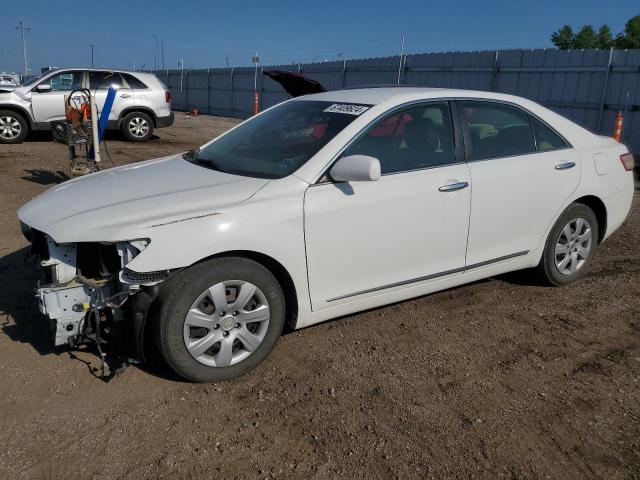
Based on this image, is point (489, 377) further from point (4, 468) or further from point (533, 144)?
point (4, 468)

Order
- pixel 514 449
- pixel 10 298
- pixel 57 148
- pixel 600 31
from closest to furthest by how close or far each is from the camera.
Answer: pixel 514 449
pixel 10 298
pixel 57 148
pixel 600 31

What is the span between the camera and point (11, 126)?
42.6ft

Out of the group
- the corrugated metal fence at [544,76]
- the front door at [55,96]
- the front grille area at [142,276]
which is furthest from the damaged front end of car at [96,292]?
the corrugated metal fence at [544,76]

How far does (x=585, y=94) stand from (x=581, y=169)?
9480 millimetres

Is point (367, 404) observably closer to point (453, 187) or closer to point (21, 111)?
point (453, 187)

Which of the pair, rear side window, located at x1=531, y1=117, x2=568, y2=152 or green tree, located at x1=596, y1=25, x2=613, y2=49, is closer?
rear side window, located at x1=531, y1=117, x2=568, y2=152

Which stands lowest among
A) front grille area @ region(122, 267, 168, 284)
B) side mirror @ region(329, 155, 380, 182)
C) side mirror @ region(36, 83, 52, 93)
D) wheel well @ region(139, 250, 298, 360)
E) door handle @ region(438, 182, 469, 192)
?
wheel well @ region(139, 250, 298, 360)

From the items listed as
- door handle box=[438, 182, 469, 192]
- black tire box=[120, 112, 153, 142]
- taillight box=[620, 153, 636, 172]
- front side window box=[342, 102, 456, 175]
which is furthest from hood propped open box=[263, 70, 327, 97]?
door handle box=[438, 182, 469, 192]

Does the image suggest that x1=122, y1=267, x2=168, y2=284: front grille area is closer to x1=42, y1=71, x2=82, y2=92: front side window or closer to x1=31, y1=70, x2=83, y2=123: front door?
x1=31, y1=70, x2=83, y2=123: front door

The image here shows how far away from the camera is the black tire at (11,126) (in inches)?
508

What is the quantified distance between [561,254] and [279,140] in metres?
2.55

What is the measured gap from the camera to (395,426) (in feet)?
9.65

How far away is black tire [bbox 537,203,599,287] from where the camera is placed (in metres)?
4.68

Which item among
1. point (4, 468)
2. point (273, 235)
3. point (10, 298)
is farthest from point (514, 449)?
point (10, 298)
